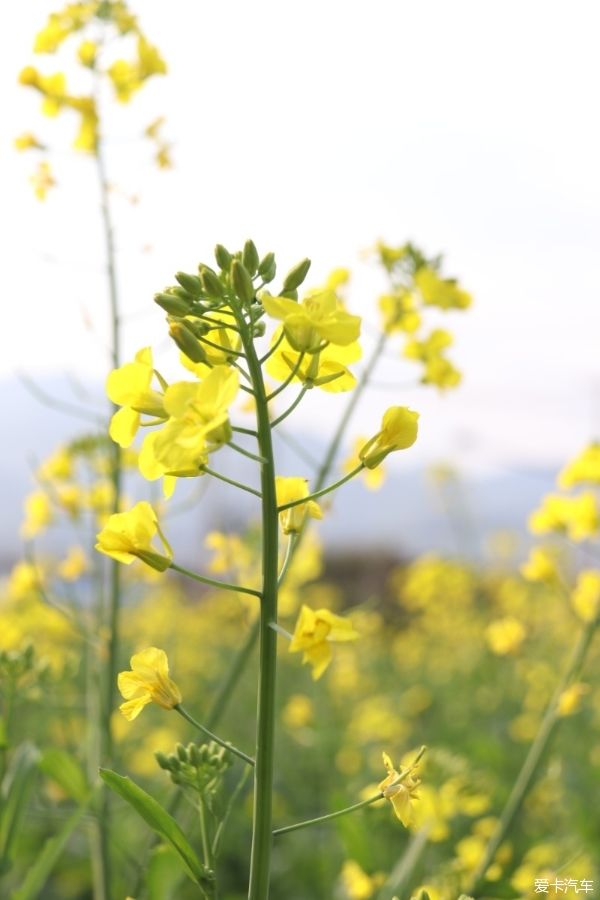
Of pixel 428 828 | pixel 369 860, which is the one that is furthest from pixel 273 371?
pixel 428 828

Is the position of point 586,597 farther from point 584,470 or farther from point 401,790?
point 401,790

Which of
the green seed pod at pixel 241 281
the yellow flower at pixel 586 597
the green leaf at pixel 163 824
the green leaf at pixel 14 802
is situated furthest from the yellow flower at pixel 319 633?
the yellow flower at pixel 586 597

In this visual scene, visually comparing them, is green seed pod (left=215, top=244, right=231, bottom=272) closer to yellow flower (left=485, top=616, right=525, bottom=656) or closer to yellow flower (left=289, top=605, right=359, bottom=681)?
yellow flower (left=289, top=605, right=359, bottom=681)

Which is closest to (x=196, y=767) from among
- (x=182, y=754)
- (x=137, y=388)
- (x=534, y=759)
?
(x=182, y=754)

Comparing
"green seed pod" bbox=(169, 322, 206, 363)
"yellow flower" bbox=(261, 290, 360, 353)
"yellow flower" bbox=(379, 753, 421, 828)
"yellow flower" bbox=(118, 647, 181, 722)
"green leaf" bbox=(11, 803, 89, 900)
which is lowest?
"green leaf" bbox=(11, 803, 89, 900)

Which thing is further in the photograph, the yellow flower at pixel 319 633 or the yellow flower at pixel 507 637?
the yellow flower at pixel 507 637

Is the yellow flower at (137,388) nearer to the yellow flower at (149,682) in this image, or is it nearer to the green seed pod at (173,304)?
the green seed pod at (173,304)

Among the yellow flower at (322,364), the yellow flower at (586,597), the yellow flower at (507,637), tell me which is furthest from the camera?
the yellow flower at (507,637)

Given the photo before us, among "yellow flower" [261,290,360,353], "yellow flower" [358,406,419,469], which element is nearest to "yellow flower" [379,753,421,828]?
"yellow flower" [358,406,419,469]
